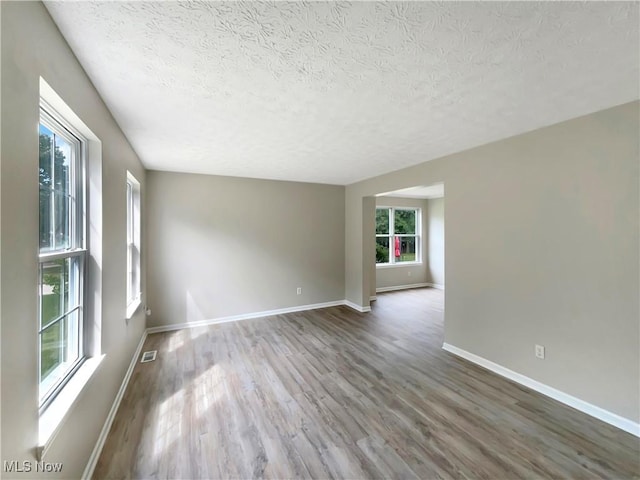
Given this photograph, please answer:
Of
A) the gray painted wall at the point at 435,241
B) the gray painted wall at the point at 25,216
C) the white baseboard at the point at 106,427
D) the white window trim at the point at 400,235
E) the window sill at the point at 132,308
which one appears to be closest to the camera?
the gray painted wall at the point at 25,216

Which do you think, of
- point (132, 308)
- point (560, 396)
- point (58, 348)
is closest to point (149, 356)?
point (132, 308)

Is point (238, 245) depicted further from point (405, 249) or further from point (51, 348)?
point (405, 249)

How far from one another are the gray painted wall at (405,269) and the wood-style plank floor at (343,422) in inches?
134

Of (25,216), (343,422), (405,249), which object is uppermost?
(25,216)

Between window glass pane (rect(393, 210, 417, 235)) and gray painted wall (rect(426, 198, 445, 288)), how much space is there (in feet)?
1.35

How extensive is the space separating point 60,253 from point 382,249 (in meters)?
6.37

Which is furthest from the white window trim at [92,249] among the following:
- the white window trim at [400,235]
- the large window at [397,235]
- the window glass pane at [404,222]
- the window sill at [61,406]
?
the window glass pane at [404,222]

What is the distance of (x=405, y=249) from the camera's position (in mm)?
7305

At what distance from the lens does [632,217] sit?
1.96 m

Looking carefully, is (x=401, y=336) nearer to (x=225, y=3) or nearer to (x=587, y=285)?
(x=587, y=285)

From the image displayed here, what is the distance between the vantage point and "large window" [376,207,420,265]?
7.01 meters

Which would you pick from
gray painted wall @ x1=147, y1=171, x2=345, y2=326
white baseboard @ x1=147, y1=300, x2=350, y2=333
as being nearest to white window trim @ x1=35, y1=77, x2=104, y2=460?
gray painted wall @ x1=147, y1=171, x2=345, y2=326

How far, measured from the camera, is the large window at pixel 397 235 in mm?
7012

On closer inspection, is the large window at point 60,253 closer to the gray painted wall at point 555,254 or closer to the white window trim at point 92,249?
the white window trim at point 92,249
